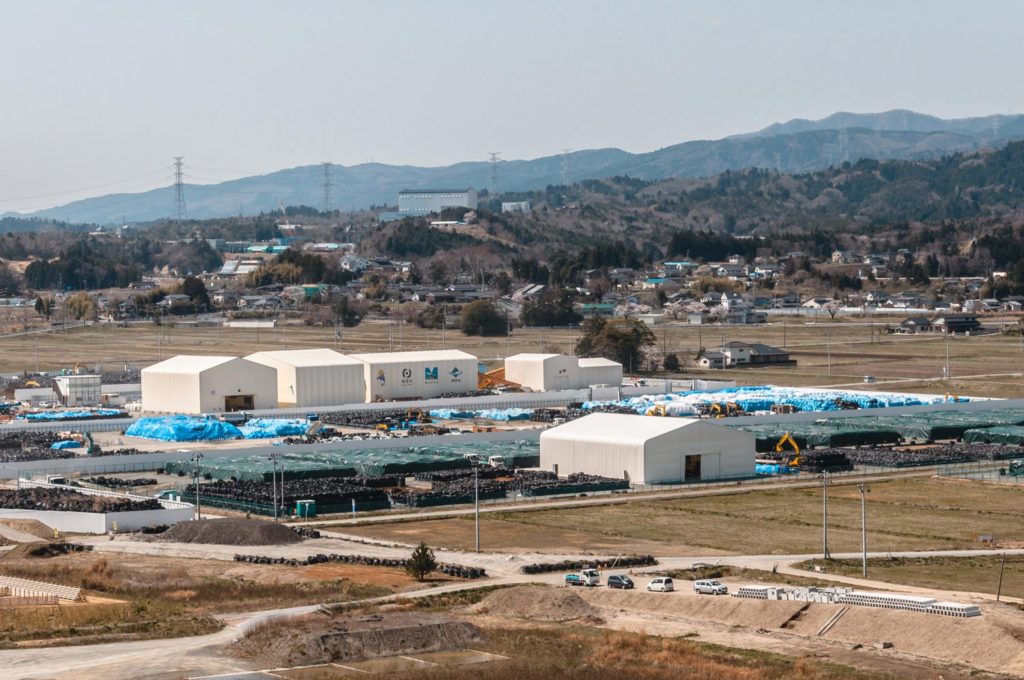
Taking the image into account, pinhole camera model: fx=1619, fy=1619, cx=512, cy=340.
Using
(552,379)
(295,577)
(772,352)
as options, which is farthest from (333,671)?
(772,352)

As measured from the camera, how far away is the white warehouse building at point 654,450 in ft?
170

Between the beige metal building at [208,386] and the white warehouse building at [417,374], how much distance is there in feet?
17.8

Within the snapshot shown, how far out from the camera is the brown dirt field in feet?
129

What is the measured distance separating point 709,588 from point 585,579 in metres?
3.06

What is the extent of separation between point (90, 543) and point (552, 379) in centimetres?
4043

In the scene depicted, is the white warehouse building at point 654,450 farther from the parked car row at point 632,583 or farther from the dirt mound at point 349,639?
the dirt mound at point 349,639

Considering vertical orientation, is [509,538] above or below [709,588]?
below

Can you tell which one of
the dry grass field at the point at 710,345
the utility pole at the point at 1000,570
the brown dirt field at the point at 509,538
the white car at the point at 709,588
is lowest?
the dry grass field at the point at 710,345

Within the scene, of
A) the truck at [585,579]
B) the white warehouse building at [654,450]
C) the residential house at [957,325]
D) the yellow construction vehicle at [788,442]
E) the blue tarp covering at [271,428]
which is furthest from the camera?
the residential house at [957,325]

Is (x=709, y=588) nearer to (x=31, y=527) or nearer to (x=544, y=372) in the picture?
(x=31, y=527)

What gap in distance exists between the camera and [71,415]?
69.8 metres

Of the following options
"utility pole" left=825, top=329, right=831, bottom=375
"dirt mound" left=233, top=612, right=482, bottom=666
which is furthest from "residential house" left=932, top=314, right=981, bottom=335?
"dirt mound" left=233, top=612, right=482, bottom=666

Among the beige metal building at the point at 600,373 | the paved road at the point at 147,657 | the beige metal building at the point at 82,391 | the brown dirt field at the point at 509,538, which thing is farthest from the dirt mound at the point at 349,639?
the beige metal building at the point at 600,373

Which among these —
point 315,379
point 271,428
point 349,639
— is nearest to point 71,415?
point 315,379
